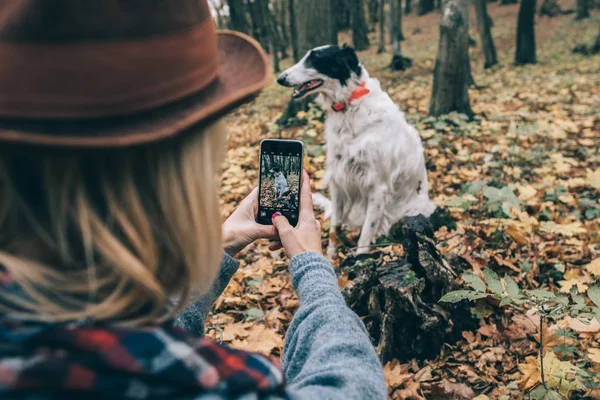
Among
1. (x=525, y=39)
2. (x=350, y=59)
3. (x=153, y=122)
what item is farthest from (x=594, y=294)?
(x=525, y=39)

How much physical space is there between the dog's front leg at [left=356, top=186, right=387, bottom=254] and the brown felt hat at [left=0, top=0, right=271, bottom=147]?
3.50 meters

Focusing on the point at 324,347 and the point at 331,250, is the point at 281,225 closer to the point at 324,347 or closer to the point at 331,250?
the point at 324,347

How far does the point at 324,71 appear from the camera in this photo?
4340 millimetres

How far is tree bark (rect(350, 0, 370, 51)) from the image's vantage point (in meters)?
24.6

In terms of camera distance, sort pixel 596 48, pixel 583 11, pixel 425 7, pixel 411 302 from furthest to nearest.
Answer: pixel 425 7
pixel 583 11
pixel 596 48
pixel 411 302

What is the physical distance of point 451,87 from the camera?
7.50 meters

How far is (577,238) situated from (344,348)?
10.8 ft

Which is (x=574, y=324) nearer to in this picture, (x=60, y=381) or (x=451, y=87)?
(x=60, y=381)

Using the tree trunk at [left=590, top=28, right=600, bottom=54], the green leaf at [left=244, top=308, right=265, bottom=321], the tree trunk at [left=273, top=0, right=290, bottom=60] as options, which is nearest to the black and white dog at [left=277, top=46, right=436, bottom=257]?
the green leaf at [left=244, top=308, right=265, bottom=321]

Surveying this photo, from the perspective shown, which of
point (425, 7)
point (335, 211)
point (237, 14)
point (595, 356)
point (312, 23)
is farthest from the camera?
point (425, 7)

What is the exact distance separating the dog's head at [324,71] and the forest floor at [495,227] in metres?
1.52

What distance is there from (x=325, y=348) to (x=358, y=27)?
26603 mm

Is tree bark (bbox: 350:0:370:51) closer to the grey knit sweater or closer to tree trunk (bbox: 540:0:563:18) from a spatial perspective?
tree trunk (bbox: 540:0:563:18)

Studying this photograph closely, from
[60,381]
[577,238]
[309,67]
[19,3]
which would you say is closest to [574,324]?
[577,238]
